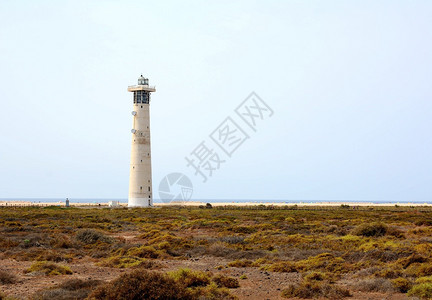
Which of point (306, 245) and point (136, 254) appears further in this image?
point (306, 245)

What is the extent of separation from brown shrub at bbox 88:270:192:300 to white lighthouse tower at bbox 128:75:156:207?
174ft

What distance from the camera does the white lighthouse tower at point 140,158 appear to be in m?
64.1

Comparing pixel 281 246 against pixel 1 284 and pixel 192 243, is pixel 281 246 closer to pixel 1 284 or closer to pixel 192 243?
pixel 192 243

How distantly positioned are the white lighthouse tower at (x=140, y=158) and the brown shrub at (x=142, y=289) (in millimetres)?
52884

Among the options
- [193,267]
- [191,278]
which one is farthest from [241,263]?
[191,278]

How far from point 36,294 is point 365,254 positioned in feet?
41.4

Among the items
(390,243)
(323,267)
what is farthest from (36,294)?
(390,243)

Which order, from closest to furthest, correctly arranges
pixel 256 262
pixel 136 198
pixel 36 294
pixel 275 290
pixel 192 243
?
pixel 36 294
pixel 275 290
pixel 256 262
pixel 192 243
pixel 136 198

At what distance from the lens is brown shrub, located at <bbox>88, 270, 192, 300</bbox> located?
10.9m

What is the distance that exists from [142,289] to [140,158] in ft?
177

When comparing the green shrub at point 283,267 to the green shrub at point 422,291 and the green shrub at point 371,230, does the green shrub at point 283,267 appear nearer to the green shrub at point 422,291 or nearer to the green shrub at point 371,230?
the green shrub at point 422,291

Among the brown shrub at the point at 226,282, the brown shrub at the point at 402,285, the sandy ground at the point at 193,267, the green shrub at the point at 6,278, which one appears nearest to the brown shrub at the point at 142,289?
the sandy ground at the point at 193,267

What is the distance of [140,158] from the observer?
64188mm

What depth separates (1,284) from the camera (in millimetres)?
14758
